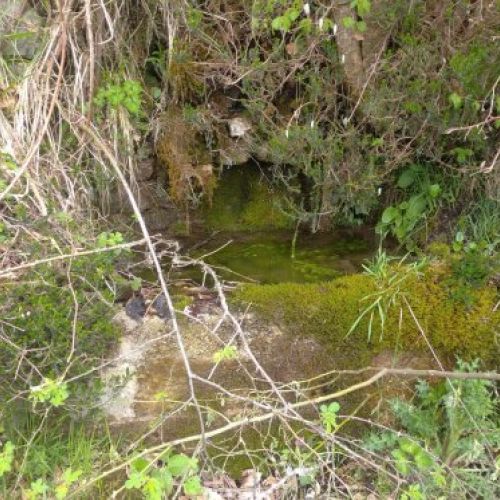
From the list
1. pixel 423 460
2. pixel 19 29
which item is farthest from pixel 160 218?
pixel 423 460

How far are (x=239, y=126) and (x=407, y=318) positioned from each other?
1.65 meters

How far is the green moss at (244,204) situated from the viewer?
383 centimetres

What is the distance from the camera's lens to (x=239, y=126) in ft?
11.5

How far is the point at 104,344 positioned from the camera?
Result: 7.86 ft

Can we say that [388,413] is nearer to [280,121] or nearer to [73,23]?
[280,121]

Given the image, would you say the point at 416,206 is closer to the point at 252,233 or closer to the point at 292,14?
the point at 252,233

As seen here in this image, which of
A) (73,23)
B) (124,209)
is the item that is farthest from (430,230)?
(73,23)

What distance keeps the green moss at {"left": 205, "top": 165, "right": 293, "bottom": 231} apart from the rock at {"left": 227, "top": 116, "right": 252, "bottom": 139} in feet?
1.19

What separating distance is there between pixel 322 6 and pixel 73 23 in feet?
4.37

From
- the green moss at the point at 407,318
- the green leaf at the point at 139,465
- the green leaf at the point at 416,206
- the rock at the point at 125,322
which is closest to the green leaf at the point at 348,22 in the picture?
the green leaf at the point at 416,206

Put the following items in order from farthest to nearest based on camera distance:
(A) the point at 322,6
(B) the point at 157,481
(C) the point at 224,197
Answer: (C) the point at 224,197 → (A) the point at 322,6 → (B) the point at 157,481

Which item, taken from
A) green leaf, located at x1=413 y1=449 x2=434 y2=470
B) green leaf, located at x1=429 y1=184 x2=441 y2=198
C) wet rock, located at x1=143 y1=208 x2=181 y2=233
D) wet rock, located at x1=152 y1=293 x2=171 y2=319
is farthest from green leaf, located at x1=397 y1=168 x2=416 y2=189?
green leaf, located at x1=413 y1=449 x2=434 y2=470

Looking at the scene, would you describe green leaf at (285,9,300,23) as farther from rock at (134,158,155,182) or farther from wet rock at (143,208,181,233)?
wet rock at (143,208,181,233)

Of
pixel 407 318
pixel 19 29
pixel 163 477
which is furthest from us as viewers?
pixel 19 29
